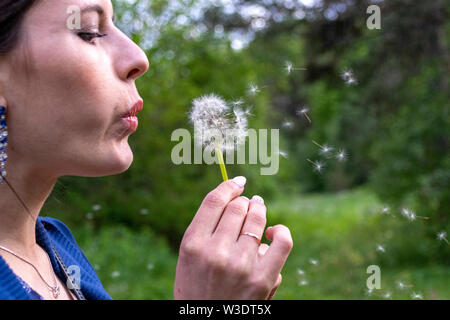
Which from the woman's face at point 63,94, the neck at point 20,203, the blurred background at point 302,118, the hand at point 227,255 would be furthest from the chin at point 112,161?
the blurred background at point 302,118

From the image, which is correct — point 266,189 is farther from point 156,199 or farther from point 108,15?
point 108,15

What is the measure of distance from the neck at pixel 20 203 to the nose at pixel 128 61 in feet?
1.42

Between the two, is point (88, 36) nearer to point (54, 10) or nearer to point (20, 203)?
point (54, 10)

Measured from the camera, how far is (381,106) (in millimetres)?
9172

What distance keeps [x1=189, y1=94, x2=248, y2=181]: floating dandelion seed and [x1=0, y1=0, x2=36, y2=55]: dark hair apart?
0.69 m

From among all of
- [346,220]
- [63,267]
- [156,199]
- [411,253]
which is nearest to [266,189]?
[346,220]

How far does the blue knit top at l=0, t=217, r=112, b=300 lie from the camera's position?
57.0 inches

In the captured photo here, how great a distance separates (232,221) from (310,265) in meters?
Result: 7.49

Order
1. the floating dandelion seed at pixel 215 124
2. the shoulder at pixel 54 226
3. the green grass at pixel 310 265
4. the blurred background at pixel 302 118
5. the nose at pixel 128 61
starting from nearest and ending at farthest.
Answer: the nose at pixel 128 61 < the floating dandelion seed at pixel 215 124 < the shoulder at pixel 54 226 < the green grass at pixel 310 265 < the blurred background at pixel 302 118

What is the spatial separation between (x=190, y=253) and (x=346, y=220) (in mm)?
13975

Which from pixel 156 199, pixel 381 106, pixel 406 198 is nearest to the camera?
pixel 406 198

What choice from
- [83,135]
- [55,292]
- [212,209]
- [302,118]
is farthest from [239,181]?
[302,118]

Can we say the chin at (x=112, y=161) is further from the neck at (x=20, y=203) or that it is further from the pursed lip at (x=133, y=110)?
the neck at (x=20, y=203)

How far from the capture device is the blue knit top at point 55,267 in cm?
145
